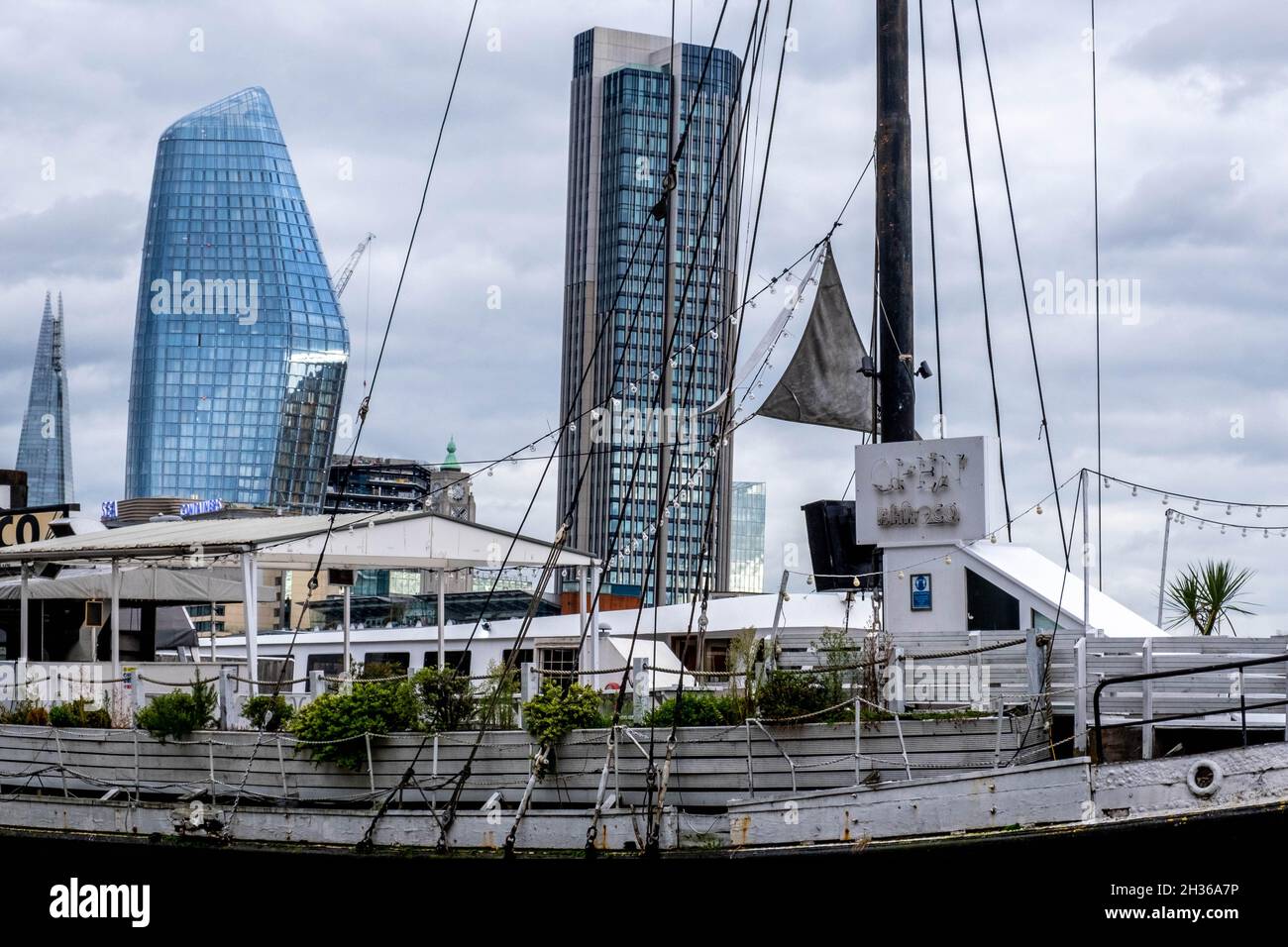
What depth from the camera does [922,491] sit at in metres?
21.9

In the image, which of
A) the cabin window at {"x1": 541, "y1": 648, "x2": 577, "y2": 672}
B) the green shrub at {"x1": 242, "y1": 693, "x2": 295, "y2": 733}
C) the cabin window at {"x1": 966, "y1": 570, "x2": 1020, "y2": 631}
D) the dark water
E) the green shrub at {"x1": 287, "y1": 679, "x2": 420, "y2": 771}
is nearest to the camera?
the dark water

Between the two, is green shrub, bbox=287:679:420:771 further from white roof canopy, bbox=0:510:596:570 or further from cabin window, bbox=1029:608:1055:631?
cabin window, bbox=1029:608:1055:631

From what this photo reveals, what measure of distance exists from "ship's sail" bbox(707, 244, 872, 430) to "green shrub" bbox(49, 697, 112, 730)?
11.9 meters

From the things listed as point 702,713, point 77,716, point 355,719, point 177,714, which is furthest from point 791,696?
point 77,716

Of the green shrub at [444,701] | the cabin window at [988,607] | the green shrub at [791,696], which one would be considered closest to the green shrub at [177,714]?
the green shrub at [444,701]

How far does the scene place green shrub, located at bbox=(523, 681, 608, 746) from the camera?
51.3 ft

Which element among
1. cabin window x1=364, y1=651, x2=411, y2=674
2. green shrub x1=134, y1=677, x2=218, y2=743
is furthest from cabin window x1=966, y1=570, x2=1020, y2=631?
cabin window x1=364, y1=651, x2=411, y2=674

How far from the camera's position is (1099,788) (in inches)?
488

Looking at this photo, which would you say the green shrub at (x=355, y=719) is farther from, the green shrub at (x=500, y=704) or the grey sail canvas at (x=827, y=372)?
the grey sail canvas at (x=827, y=372)

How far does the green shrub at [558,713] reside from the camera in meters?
15.6

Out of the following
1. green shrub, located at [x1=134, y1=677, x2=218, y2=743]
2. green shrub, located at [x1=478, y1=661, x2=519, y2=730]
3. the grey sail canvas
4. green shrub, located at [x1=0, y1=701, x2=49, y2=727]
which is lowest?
green shrub, located at [x1=0, y1=701, x2=49, y2=727]
